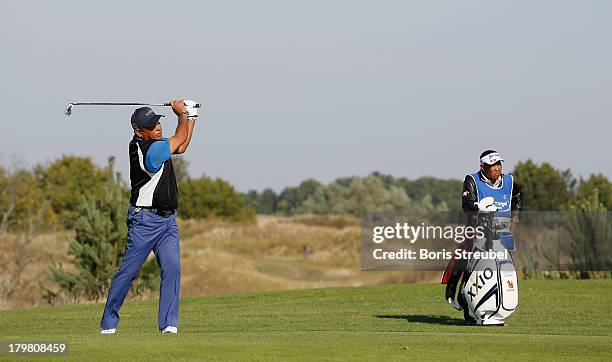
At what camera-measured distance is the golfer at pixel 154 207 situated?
11484mm

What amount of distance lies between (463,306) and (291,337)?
434 centimetres

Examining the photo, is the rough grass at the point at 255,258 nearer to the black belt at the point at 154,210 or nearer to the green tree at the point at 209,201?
the green tree at the point at 209,201

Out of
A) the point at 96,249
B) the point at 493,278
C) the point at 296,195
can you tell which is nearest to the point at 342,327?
the point at 493,278

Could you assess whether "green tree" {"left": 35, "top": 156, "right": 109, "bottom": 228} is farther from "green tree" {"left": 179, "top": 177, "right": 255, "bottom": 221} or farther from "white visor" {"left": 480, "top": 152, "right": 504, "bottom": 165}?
"white visor" {"left": 480, "top": 152, "right": 504, "bottom": 165}

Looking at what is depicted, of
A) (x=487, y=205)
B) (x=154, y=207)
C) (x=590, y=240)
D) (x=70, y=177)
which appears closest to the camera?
(x=154, y=207)

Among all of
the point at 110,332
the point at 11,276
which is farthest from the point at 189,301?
the point at 11,276

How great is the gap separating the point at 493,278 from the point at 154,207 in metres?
4.86

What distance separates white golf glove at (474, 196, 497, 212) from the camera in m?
14.0

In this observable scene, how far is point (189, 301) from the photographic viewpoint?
2219 centimetres

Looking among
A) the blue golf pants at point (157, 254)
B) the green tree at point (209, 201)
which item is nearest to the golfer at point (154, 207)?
the blue golf pants at point (157, 254)

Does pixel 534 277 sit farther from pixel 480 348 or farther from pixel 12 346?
pixel 12 346

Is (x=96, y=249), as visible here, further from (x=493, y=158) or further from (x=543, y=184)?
(x=543, y=184)

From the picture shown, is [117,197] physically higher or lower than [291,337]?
higher

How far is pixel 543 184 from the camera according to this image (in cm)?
8925
